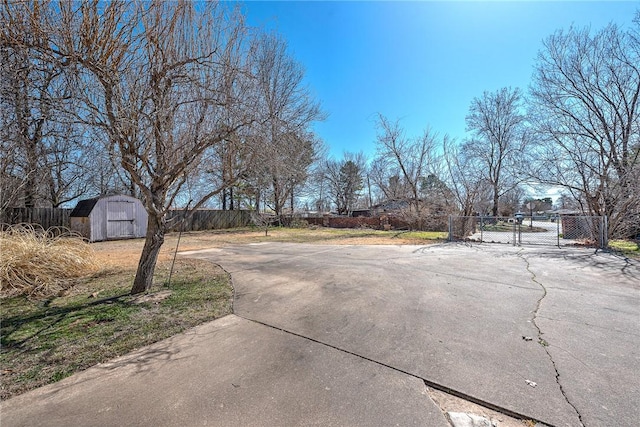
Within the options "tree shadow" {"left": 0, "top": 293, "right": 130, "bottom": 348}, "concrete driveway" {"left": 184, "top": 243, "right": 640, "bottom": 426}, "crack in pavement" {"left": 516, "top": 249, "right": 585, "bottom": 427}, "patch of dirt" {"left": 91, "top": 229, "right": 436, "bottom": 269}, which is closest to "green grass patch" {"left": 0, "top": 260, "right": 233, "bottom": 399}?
"tree shadow" {"left": 0, "top": 293, "right": 130, "bottom": 348}

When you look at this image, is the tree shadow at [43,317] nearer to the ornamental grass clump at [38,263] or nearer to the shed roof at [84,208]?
the ornamental grass clump at [38,263]

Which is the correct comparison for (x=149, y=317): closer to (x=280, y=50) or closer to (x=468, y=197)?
(x=280, y=50)

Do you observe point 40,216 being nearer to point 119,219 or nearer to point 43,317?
point 119,219

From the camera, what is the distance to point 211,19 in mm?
4375

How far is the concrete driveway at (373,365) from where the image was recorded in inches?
76.5

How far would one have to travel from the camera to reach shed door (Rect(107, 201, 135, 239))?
575 inches

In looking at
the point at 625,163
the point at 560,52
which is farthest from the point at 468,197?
the point at 560,52

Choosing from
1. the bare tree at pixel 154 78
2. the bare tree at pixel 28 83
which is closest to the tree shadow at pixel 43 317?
the bare tree at pixel 154 78

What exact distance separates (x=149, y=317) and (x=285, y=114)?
3.68 metres

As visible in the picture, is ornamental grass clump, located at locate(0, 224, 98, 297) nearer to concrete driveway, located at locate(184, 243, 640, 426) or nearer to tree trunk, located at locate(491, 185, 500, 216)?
concrete driveway, located at locate(184, 243, 640, 426)

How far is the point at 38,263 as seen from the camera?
→ 540 centimetres

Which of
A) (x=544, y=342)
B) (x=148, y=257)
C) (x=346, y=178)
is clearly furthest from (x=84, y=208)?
(x=346, y=178)

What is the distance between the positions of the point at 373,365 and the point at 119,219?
1648 cm

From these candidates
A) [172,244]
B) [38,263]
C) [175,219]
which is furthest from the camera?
[172,244]
